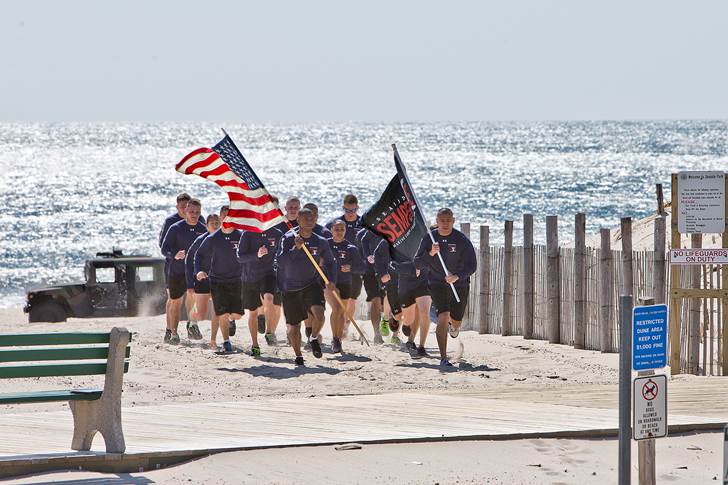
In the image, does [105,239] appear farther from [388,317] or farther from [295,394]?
[295,394]

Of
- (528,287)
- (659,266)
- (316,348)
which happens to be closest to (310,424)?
(316,348)

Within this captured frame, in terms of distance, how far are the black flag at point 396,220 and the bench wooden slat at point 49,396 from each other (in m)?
7.16

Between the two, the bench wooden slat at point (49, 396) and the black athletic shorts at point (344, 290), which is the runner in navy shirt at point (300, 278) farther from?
the bench wooden slat at point (49, 396)

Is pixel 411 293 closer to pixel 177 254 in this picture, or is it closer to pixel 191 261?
pixel 191 261

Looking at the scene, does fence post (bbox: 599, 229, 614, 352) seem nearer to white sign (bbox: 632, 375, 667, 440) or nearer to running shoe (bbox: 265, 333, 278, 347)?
running shoe (bbox: 265, 333, 278, 347)

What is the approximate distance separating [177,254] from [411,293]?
3.10 m

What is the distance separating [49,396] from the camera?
968 centimetres

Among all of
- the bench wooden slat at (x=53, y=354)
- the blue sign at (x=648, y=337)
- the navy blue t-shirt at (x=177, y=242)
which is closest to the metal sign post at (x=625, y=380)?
the blue sign at (x=648, y=337)

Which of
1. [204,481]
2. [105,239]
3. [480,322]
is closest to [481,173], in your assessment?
[105,239]

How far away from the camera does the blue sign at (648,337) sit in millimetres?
8117

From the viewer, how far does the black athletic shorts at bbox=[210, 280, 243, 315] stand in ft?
57.4

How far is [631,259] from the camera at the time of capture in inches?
638

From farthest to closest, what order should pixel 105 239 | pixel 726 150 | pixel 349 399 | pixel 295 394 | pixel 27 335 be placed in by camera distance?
pixel 726 150 → pixel 105 239 → pixel 295 394 → pixel 349 399 → pixel 27 335

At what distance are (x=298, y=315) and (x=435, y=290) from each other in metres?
1.53
